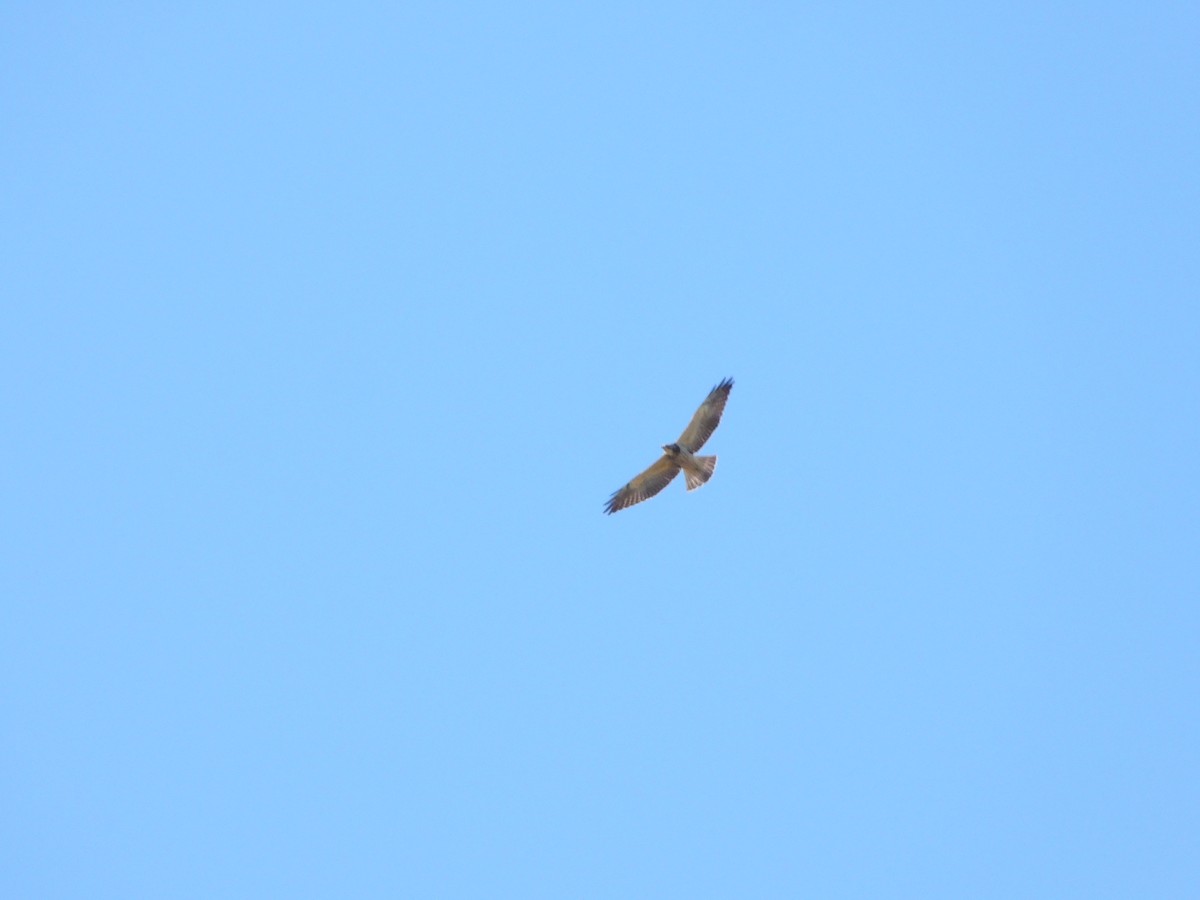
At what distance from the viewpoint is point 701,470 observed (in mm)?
26688

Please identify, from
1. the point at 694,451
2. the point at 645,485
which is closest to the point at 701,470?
the point at 694,451

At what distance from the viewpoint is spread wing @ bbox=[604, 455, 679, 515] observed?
88.2 ft

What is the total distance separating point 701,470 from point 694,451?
32 cm

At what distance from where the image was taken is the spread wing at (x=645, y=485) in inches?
1059

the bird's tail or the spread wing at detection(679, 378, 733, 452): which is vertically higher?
the spread wing at detection(679, 378, 733, 452)

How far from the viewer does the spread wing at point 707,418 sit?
26594 millimetres

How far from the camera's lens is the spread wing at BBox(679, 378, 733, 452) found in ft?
87.2

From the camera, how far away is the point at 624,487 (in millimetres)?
27250

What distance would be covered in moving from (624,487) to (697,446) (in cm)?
114

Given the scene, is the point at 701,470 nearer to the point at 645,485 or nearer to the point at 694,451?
the point at 694,451

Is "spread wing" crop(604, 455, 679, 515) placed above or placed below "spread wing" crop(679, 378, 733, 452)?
below

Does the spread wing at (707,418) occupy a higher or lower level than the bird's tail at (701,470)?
higher

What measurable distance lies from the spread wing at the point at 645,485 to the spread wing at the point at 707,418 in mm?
366

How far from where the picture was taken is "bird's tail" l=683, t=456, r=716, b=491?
26656 mm
